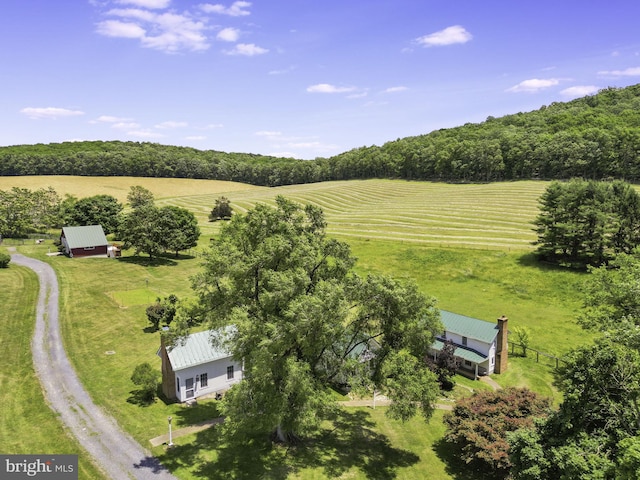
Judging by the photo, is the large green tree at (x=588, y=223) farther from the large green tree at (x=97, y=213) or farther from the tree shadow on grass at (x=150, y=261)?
the large green tree at (x=97, y=213)

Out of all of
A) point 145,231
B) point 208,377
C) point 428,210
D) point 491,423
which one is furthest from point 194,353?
point 428,210

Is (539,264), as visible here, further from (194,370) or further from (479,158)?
(479,158)

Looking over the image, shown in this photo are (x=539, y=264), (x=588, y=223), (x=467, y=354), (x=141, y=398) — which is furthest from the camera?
(x=539, y=264)

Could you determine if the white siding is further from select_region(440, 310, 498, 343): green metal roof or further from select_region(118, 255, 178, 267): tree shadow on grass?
select_region(118, 255, 178, 267): tree shadow on grass

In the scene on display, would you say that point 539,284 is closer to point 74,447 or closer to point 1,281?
point 74,447

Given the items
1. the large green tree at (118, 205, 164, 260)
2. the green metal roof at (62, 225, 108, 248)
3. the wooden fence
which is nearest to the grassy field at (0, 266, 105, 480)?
the large green tree at (118, 205, 164, 260)

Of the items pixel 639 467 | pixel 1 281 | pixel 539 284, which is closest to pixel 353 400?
pixel 639 467

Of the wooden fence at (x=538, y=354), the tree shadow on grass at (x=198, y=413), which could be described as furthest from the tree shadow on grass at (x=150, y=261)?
the wooden fence at (x=538, y=354)
